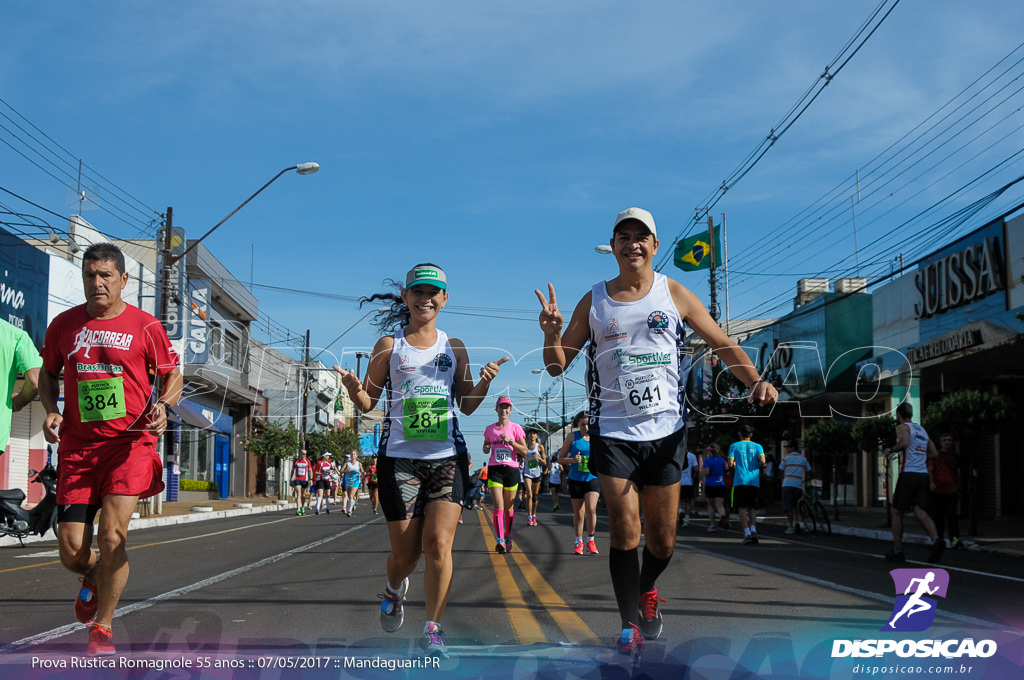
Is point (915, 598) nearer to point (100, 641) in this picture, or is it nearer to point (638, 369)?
point (638, 369)

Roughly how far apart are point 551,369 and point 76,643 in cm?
295

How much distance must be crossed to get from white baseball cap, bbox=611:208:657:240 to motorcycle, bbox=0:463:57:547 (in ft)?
34.4

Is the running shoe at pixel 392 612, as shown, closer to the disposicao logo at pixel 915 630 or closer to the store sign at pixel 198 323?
the disposicao logo at pixel 915 630

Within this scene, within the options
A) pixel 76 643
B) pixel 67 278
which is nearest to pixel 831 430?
pixel 67 278

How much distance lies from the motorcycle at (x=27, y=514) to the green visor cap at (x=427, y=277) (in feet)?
31.2

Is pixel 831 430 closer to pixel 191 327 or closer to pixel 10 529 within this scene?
pixel 10 529

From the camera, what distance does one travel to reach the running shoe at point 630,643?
4.73 meters

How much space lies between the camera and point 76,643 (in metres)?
5.28

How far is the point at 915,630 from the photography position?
231 inches

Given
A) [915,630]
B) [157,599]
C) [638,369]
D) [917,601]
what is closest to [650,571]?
[638,369]

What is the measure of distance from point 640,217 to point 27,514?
38.7ft

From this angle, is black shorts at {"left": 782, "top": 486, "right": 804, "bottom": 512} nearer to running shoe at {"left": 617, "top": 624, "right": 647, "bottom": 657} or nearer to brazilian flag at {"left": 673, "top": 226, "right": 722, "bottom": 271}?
running shoe at {"left": 617, "top": 624, "right": 647, "bottom": 657}

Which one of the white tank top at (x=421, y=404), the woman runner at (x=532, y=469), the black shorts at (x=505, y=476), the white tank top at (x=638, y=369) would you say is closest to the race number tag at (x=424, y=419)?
the white tank top at (x=421, y=404)

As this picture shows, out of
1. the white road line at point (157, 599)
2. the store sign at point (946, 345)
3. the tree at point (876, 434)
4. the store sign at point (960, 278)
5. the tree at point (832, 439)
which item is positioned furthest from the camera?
the tree at point (832, 439)
